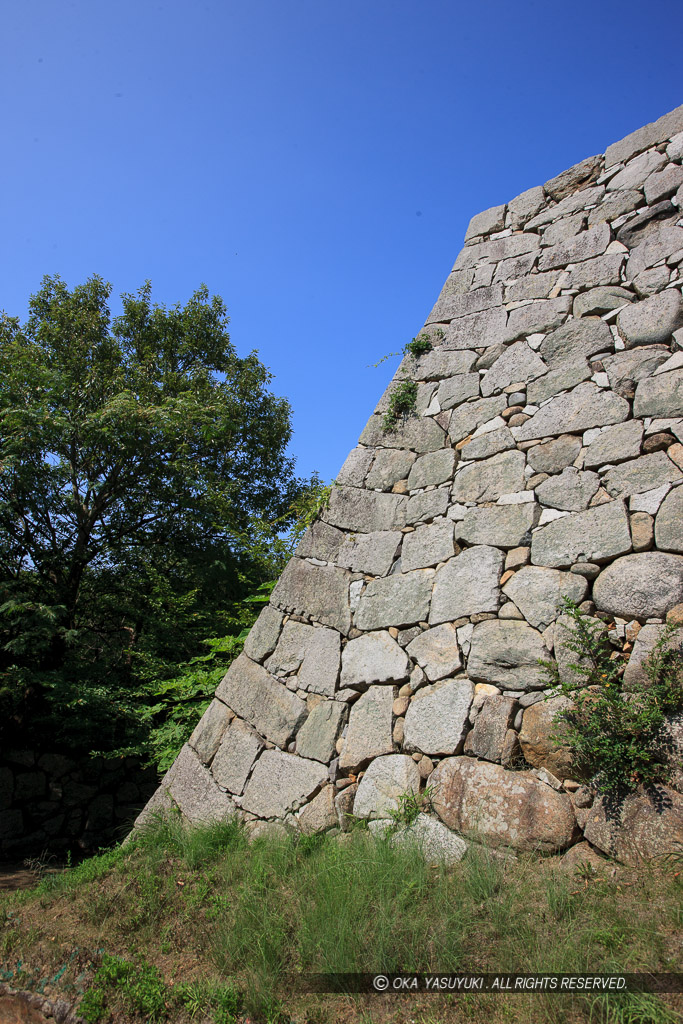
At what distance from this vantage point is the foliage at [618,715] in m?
2.36

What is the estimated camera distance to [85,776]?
658cm

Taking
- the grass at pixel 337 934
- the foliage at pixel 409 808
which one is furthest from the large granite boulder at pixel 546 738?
the foliage at pixel 409 808

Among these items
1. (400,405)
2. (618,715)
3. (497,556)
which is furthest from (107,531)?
(618,715)

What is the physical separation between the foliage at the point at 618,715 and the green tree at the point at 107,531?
3.08m

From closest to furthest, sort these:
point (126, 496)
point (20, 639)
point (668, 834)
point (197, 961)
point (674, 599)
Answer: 1. point (668, 834)
2. point (197, 961)
3. point (674, 599)
4. point (20, 639)
5. point (126, 496)

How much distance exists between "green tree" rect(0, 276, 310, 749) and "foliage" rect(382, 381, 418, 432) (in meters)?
1.29


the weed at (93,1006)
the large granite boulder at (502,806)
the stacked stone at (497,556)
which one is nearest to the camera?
the weed at (93,1006)

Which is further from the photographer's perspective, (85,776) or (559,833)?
(85,776)

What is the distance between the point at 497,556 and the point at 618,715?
1132mm

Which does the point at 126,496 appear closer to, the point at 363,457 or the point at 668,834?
the point at 363,457

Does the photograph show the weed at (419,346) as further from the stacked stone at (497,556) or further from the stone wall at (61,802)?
the stone wall at (61,802)

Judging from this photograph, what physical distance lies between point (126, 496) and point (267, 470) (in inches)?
107

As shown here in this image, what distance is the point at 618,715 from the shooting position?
2.44 m

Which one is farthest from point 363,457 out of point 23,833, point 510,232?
point 23,833
